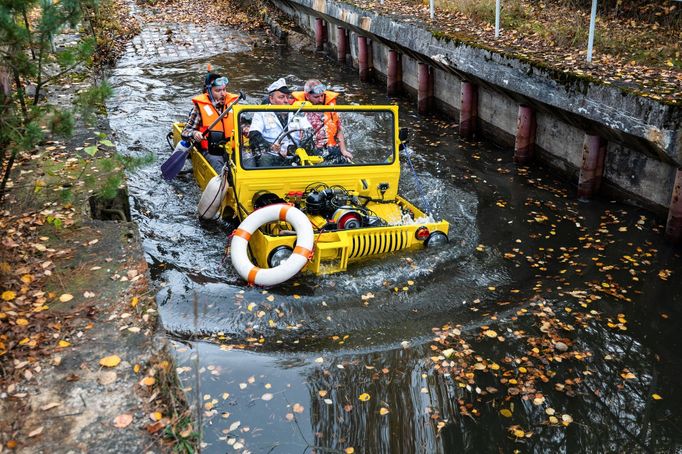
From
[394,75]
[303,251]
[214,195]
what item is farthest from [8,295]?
[394,75]

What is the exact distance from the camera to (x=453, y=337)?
6.60m

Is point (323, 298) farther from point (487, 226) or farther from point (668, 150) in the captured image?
point (668, 150)

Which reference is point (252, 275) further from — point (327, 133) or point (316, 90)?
point (316, 90)

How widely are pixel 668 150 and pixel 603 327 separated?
270 cm

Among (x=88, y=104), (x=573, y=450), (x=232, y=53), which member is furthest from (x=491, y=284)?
(x=232, y=53)

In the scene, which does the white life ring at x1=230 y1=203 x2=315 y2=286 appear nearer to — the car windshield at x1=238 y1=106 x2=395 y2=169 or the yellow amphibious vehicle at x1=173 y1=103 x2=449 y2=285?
the yellow amphibious vehicle at x1=173 y1=103 x2=449 y2=285

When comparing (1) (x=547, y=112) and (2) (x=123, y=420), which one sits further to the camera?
(1) (x=547, y=112)

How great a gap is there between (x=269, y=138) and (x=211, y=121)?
1.93 metres

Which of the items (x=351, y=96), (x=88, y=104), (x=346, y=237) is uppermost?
(x=88, y=104)

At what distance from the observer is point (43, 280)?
20.6 feet

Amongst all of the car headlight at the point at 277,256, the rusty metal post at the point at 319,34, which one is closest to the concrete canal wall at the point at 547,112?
the rusty metal post at the point at 319,34

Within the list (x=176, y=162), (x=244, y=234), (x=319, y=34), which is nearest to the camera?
(x=244, y=234)

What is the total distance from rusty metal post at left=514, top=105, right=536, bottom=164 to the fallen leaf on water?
872 centimetres

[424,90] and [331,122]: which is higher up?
[331,122]
